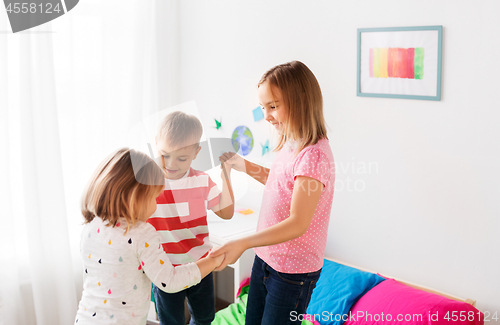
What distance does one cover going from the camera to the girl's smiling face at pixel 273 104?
3.81 feet

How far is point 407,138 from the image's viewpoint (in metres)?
1.82

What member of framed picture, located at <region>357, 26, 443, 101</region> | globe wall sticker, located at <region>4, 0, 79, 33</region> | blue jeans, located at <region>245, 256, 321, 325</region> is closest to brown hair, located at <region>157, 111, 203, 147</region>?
blue jeans, located at <region>245, 256, 321, 325</region>

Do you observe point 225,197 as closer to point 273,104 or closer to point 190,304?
point 273,104

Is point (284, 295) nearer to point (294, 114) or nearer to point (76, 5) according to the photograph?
point (294, 114)

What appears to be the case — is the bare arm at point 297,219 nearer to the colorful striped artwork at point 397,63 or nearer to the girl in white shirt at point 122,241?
the girl in white shirt at point 122,241

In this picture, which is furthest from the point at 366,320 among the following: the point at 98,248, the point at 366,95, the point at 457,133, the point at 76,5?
the point at 76,5

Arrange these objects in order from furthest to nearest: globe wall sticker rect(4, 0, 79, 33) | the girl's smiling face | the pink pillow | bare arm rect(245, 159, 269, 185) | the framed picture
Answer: globe wall sticker rect(4, 0, 79, 33)
the framed picture
the pink pillow
bare arm rect(245, 159, 269, 185)
the girl's smiling face

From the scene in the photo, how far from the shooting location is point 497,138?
1.61 m

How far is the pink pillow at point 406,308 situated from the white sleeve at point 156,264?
0.94m

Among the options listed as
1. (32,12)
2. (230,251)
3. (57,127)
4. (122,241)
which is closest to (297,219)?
(230,251)

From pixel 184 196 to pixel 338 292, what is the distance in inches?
39.2

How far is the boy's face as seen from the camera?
1.10 meters

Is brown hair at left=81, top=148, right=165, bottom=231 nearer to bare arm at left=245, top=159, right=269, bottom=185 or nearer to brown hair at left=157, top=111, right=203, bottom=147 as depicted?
brown hair at left=157, top=111, right=203, bottom=147

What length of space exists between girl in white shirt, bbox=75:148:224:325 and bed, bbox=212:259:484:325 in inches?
31.4
